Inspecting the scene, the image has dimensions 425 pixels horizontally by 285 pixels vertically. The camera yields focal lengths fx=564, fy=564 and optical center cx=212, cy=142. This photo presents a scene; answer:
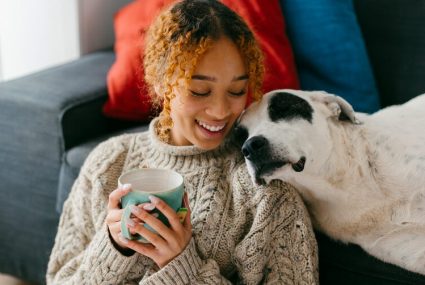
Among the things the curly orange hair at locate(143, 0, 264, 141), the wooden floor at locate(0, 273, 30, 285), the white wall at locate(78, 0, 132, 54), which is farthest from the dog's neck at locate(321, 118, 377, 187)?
the white wall at locate(78, 0, 132, 54)

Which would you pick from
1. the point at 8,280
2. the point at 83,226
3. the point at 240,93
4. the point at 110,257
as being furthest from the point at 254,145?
the point at 8,280

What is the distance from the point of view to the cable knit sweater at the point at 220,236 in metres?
1.19

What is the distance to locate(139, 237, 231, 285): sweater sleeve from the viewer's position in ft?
3.79

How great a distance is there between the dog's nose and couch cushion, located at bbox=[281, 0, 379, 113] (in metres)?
0.72

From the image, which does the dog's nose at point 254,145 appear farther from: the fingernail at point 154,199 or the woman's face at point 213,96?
the fingernail at point 154,199

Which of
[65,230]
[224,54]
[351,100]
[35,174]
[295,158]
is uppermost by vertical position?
[224,54]

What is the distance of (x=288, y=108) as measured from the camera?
1271 millimetres

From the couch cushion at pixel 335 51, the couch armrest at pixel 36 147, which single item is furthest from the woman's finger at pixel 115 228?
the couch cushion at pixel 335 51

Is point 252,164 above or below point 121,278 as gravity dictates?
above

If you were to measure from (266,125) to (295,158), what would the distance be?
99 millimetres

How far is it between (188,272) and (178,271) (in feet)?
0.08

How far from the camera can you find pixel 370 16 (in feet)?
6.50

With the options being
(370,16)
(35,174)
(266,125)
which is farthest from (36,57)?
(266,125)

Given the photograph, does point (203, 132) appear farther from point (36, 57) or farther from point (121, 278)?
point (36, 57)
